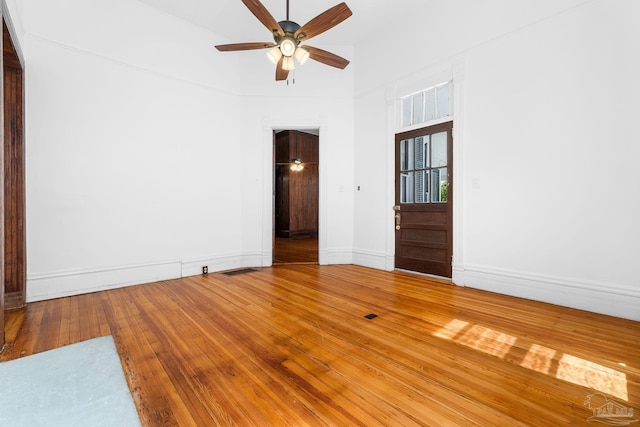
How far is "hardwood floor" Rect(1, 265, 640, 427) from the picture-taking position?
4.73ft

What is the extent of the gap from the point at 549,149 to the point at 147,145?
4.96 metres

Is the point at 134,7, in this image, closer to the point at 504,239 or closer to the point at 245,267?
the point at 245,267

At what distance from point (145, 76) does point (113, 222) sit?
2.06 meters

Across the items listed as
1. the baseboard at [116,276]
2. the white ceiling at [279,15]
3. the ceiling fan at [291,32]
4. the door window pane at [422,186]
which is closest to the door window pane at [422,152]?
the door window pane at [422,186]

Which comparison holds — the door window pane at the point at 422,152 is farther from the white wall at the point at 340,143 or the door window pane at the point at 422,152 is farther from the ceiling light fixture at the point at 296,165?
the ceiling light fixture at the point at 296,165

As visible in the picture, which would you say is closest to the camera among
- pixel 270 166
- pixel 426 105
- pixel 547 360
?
pixel 547 360

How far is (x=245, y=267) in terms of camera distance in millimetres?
4918

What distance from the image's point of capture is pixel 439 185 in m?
4.07

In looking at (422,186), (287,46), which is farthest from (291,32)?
(422,186)

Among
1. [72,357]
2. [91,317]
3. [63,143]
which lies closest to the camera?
[72,357]

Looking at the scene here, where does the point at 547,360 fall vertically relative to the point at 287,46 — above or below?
below

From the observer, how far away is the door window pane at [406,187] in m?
4.44

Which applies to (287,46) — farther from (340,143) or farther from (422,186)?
(422,186)

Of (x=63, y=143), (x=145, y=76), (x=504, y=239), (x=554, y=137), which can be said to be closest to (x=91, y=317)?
(x=63, y=143)
